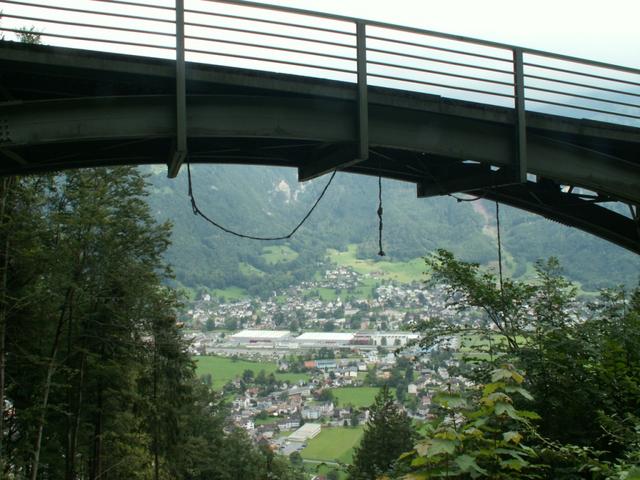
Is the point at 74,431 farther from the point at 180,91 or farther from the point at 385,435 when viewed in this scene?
the point at 180,91

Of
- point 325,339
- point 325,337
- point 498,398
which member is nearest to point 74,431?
point 498,398

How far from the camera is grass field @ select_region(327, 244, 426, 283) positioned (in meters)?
142

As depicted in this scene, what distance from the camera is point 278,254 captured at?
579ft

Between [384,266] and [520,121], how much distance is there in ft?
479

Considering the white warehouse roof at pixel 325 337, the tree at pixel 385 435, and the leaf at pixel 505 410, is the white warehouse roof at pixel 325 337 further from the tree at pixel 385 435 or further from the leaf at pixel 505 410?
the leaf at pixel 505 410

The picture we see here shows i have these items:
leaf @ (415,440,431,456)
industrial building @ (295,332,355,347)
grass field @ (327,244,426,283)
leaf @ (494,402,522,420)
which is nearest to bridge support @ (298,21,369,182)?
leaf @ (494,402,522,420)

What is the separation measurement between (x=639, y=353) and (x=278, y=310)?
446ft

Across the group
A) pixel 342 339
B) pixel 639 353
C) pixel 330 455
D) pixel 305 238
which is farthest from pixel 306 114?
pixel 305 238

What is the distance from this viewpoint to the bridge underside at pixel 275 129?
7770 mm

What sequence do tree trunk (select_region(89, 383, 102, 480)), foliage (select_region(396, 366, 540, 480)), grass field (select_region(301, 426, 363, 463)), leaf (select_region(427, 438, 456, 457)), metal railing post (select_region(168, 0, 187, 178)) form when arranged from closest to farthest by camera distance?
leaf (select_region(427, 438, 456, 457)) < foliage (select_region(396, 366, 540, 480)) < metal railing post (select_region(168, 0, 187, 178)) < tree trunk (select_region(89, 383, 102, 480)) < grass field (select_region(301, 426, 363, 463))

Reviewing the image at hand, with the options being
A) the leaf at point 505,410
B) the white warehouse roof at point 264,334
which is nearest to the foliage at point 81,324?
the leaf at point 505,410

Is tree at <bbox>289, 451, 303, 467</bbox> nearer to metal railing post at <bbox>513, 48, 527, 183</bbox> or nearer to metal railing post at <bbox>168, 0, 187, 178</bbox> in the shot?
metal railing post at <bbox>513, 48, 527, 183</bbox>

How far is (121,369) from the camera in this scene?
74.9 ft

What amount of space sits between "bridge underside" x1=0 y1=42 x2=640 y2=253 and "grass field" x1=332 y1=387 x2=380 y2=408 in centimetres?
5891
